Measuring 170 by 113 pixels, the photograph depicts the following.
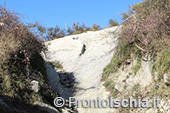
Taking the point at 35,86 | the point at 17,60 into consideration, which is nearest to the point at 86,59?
the point at 17,60

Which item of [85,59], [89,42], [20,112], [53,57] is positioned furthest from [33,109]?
[89,42]

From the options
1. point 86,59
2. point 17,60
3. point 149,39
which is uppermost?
point 86,59

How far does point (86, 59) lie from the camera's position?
55.3 feet

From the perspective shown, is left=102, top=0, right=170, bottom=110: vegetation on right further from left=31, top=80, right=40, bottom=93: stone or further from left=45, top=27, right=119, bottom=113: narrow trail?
left=31, top=80, right=40, bottom=93: stone

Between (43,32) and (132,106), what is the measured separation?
5.72 metres

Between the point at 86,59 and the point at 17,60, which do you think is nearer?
the point at 17,60

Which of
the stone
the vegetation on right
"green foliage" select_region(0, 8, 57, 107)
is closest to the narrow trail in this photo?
the vegetation on right

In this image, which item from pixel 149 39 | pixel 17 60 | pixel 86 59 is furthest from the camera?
pixel 86 59

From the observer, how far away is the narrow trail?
10.2m

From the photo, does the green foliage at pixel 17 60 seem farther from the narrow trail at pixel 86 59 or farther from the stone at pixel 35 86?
the narrow trail at pixel 86 59

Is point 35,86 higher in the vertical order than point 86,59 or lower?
lower

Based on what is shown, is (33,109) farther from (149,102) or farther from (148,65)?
(148,65)

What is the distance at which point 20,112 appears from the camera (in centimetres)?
607

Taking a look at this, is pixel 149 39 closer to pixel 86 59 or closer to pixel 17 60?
pixel 17 60
